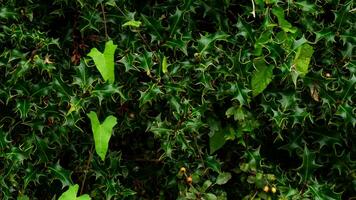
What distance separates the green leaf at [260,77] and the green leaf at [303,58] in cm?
12

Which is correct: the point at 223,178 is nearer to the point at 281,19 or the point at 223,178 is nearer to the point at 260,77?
the point at 260,77

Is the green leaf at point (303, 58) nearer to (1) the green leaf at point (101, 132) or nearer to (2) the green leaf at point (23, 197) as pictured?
(1) the green leaf at point (101, 132)

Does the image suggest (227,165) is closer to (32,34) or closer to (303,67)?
(303,67)

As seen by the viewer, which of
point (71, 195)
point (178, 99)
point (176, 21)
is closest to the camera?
point (71, 195)

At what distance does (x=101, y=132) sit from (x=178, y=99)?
35 cm

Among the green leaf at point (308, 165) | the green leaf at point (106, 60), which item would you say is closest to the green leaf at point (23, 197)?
the green leaf at point (106, 60)

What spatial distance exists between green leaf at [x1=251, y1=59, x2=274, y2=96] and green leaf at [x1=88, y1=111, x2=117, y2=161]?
0.62 meters

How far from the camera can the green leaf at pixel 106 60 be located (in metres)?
2.31

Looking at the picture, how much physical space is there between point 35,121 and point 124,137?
1.36 feet

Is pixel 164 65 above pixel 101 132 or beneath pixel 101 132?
above

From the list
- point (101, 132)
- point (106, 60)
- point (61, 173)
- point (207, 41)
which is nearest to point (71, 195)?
point (61, 173)

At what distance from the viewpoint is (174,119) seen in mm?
2412

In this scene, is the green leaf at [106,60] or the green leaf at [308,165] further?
the green leaf at [308,165]

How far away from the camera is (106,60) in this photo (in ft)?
7.61
